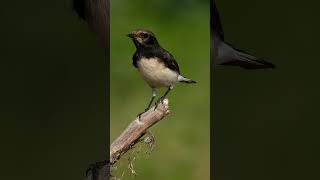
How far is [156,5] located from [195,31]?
10 cm

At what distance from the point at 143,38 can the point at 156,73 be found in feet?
0.26

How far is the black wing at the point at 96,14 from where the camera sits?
167cm

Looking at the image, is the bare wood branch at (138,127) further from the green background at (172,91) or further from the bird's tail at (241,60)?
the bird's tail at (241,60)

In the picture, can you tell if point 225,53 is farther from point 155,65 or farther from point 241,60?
point 155,65

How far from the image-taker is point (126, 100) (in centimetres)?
149

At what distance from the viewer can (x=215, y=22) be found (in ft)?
5.78

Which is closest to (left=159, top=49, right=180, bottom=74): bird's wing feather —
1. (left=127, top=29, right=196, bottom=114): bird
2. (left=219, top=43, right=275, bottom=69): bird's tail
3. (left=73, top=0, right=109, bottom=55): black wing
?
(left=127, top=29, right=196, bottom=114): bird

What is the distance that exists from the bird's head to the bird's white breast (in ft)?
0.11

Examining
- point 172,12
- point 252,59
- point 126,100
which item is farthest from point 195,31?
point 252,59

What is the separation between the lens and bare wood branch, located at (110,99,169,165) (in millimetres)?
1519

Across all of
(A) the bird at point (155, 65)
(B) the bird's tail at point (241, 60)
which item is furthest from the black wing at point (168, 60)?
(B) the bird's tail at point (241, 60)

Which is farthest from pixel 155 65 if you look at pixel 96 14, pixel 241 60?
pixel 241 60

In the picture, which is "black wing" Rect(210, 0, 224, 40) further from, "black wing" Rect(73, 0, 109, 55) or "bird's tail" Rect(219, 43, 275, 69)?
"black wing" Rect(73, 0, 109, 55)

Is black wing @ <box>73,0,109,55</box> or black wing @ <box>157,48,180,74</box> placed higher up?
black wing @ <box>73,0,109,55</box>
